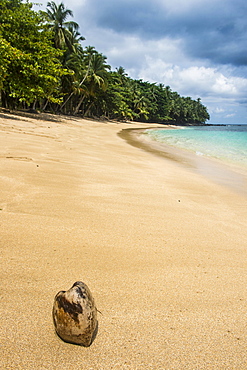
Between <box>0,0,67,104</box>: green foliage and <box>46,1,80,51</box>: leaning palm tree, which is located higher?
<box>46,1,80,51</box>: leaning palm tree

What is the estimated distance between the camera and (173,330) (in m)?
1.38

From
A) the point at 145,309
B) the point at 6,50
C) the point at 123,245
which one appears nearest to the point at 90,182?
the point at 123,245

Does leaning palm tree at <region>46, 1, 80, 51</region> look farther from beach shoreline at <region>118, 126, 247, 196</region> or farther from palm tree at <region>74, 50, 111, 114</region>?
beach shoreline at <region>118, 126, 247, 196</region>

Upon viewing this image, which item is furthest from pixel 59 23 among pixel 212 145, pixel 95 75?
pixel 212 145

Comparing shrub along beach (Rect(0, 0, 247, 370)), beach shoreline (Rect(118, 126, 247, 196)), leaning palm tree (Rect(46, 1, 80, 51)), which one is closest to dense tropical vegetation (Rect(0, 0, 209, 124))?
leaning palm tree (Rect(46, 1, 80, 51))

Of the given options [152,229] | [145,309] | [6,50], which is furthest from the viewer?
[6,50]

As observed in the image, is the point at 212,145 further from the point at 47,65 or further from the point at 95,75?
the point at 95,75

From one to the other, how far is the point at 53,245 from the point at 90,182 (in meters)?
2.15

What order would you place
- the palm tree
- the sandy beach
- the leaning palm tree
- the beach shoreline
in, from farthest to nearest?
the palm tree, the leaning palm tree, the beach shoreline, the sandy beach

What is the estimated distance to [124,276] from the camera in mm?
1807

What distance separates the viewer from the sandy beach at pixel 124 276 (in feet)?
3.95

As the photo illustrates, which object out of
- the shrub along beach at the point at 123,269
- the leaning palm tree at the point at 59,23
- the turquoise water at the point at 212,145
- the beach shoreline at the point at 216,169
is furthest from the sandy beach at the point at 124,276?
the leaning palm tree at the point at 59,23

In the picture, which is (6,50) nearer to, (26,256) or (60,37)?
(26,256)

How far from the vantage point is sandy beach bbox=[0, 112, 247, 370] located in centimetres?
121
